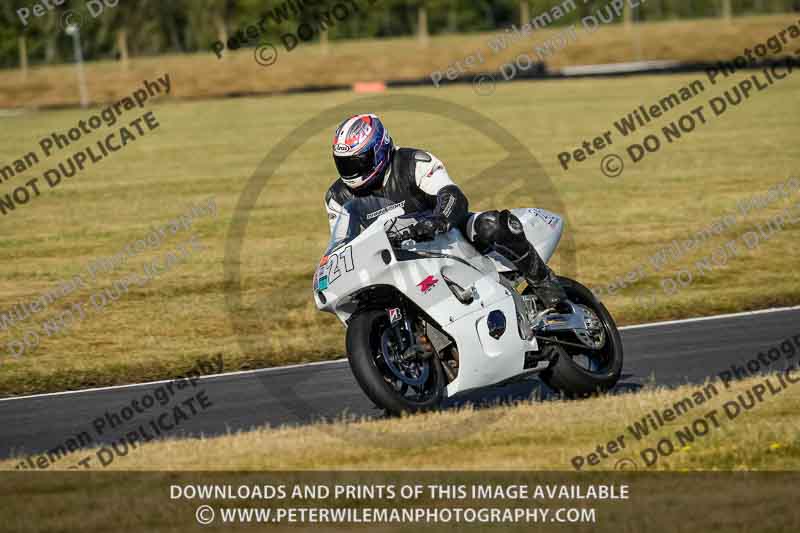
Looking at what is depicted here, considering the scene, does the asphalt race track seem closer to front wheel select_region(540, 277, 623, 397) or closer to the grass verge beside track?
front wheel select_region(540, 277, 623, 397)

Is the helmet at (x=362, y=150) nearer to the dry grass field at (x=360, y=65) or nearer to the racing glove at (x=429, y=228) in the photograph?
the racing glove at (x=429, y=228)

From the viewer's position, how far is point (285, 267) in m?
17.5

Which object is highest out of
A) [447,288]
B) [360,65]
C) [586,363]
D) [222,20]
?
[447,288]

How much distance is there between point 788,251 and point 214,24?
88.1 meters

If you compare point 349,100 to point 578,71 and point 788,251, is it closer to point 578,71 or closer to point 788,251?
point 578,71

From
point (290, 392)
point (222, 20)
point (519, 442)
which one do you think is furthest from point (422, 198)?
point (222, 20)

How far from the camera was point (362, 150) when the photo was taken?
27.3 feet

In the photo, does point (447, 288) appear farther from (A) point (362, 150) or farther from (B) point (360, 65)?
(B) point (360, 65)

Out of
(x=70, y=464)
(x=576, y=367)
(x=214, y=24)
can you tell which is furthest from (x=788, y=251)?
(x=214, y=24)

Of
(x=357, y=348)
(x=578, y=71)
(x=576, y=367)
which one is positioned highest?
(x=357, y=348)

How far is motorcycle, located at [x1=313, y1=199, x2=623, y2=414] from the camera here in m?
7.91

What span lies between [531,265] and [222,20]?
89.4 meters

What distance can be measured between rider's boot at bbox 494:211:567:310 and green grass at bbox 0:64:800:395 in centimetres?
402

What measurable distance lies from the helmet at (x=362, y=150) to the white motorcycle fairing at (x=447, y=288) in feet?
1.21
